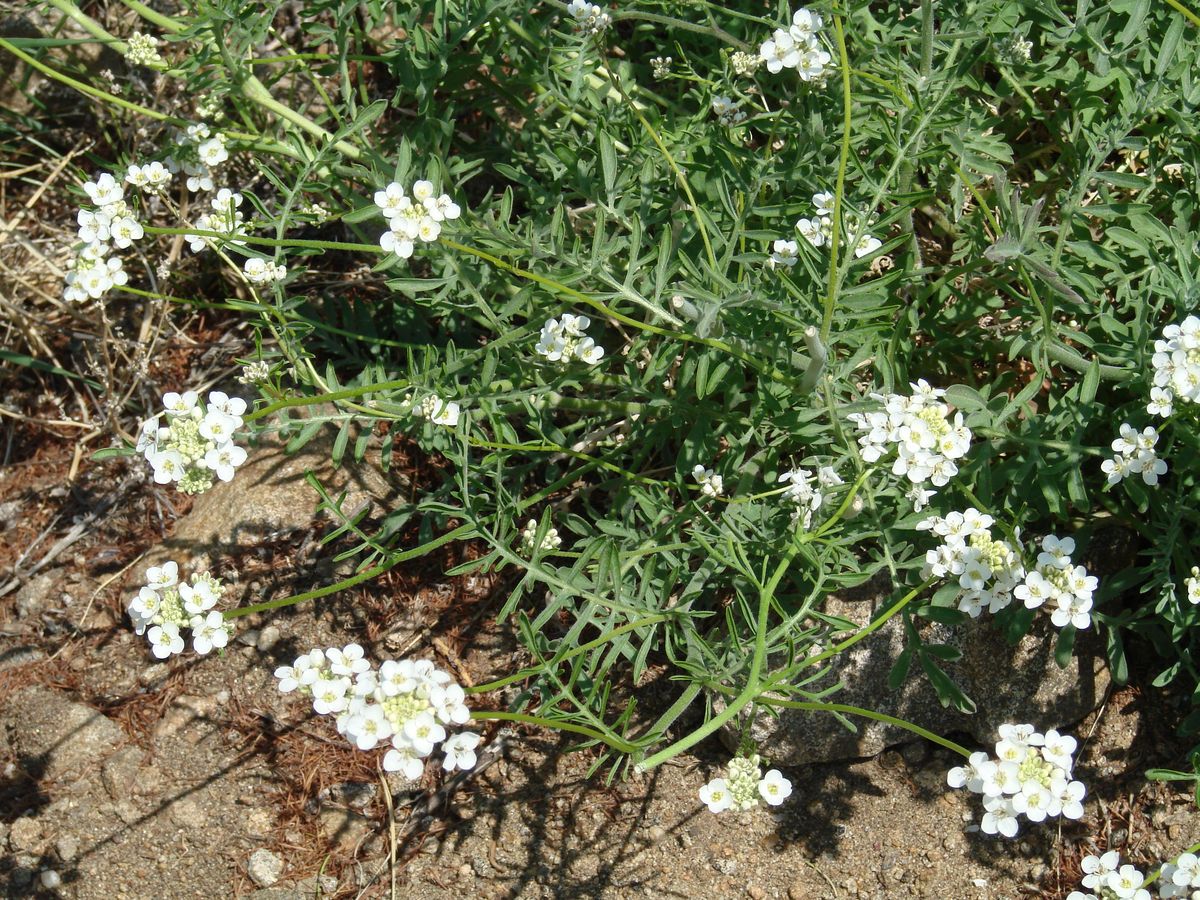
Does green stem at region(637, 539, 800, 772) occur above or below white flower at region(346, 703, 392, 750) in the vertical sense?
above

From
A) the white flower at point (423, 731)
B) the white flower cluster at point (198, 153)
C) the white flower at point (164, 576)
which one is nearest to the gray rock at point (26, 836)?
the white flower at point (164, 576)

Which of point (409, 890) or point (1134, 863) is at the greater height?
point (1134, 863)

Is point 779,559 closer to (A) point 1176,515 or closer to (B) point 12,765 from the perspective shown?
(A) point 1176,515

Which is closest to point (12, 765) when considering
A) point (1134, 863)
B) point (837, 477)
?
point (837, 477)

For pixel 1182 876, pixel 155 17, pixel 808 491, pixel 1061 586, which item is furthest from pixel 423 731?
pixel 155 17

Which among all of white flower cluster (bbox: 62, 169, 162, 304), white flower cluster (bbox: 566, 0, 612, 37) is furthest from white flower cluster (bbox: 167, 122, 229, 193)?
white flower cluster (bbox: 566, 0, 612, 37)

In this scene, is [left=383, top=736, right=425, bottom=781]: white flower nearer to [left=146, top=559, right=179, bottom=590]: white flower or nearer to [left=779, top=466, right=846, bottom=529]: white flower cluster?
[left=146, top=559, right=179, bottom=590]: white flower
